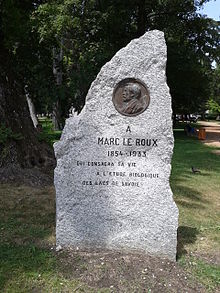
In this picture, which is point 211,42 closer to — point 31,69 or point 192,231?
point 31,69

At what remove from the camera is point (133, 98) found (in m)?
4.28

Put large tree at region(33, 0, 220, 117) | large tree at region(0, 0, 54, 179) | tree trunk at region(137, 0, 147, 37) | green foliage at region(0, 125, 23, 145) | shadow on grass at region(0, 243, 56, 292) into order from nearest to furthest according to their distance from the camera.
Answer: shadow on grass at region(0, 243, 56, 292) < green foliage at region(0, 125, 23, 145) < large tree at region(0, 0, 54, 179) < large tree at region(33, 0, 220, 117) < tree trunk at region(137, 0, 147, 37)

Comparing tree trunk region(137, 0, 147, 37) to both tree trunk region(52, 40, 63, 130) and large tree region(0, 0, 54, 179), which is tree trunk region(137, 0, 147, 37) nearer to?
tree trunk region(52, 40, 63, 130)

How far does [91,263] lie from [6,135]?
16.6 ft

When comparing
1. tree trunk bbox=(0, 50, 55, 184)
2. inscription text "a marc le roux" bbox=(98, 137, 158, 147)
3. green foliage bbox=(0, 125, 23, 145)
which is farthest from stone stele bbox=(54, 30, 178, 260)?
green foliage bbox=(0, 125, 23, 145)

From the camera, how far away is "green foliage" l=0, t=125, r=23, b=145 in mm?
8328

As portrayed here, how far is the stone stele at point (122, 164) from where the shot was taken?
4297 millimetres

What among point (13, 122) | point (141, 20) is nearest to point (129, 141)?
point (13, 122)

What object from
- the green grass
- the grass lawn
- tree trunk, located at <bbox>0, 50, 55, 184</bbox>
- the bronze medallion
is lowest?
the green grass

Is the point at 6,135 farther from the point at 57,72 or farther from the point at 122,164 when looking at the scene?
the point at 57,72

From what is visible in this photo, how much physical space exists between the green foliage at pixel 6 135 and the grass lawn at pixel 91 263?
2.32 m

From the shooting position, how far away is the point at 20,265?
412 centimetres

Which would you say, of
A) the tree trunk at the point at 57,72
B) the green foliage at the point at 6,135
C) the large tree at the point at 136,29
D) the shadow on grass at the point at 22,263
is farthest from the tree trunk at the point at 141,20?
the shadow on grass at the point at 22,263

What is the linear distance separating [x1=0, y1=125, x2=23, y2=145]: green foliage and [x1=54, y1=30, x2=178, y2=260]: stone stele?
433 centimetres
